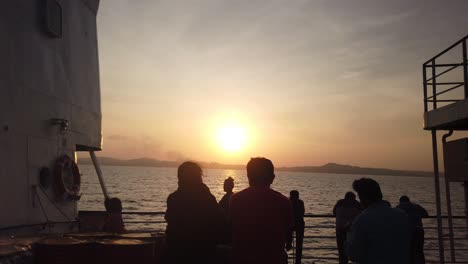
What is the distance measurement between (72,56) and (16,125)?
3.01 metres

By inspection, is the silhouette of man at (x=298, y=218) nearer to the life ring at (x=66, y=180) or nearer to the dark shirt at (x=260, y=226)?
the life ring at (x=66, y=180)

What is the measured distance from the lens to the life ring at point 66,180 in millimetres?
8406

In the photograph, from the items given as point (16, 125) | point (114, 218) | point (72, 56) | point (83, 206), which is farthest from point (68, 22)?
point (83, 206)

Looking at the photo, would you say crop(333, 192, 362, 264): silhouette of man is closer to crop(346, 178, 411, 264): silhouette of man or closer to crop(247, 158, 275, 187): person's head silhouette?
crop(346, 178, 411, 264): silhouette of man

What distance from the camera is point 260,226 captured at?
13.7ft

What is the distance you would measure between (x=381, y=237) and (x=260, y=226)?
105 centimetres

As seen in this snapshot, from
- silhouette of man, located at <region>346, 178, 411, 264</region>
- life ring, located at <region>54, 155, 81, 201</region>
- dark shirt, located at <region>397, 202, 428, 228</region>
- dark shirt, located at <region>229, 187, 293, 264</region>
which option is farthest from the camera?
dark shirt, located at <region>397, 202, 428, 228</region>

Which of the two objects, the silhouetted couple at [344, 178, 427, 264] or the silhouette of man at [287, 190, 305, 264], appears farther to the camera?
the silhouette of man at [287, 190, 305, 264]

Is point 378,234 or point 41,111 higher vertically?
point 41,111

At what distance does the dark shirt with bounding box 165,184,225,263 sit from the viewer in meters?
4.42

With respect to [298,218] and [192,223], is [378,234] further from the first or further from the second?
[298,218]

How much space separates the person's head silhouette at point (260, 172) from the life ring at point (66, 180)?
5.16 m

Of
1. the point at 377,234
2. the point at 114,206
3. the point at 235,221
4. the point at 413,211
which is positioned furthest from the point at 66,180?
the point at 413,211

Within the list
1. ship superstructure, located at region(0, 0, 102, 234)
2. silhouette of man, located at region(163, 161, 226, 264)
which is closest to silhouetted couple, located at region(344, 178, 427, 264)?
silhouette of man, located at region(163, 161, 226, 264)
